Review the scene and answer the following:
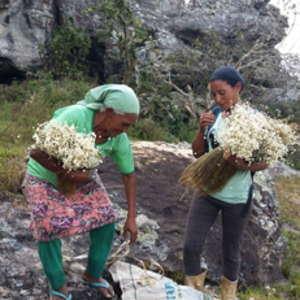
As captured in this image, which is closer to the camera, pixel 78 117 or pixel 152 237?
pixel 78 117

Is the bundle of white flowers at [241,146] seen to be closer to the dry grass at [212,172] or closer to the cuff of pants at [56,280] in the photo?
the dry grass at [212,172]

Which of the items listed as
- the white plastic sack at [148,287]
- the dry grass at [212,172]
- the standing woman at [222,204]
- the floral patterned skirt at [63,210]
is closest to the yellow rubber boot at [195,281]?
the standing woman at [222,204]

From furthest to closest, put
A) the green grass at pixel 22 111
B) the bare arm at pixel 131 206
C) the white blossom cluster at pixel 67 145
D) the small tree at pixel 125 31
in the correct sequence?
the small tree at pixel 125 31 < the green grass at pixel 22 111 < the bare arm at pixel 131 206 < the white blossom cluster at pixel 67 145

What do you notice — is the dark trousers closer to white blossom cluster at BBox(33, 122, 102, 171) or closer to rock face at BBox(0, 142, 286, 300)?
rock face at BBox(0, 142, 286, 300)

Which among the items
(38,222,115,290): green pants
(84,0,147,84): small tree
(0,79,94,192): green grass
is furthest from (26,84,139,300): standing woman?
(84,0,147,84): small tree

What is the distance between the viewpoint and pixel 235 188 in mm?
2656

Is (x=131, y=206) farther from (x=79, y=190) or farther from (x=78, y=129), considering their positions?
(x=78, y=129)

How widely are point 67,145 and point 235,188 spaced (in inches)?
48.8

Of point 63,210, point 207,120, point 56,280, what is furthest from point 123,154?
point 56,280

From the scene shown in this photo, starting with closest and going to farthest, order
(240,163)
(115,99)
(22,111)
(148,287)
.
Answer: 1. (115,99)
2. (240,163)
3. (148,287)
4. (22,111)

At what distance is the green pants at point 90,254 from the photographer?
2303mm

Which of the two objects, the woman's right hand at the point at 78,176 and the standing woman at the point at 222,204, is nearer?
the woman's right hand at the point at 78,176

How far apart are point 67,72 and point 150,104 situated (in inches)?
96.8

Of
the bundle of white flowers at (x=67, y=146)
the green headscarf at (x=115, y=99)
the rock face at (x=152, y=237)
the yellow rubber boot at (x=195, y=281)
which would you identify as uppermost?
the green headscarf at (x=115, y=99)
